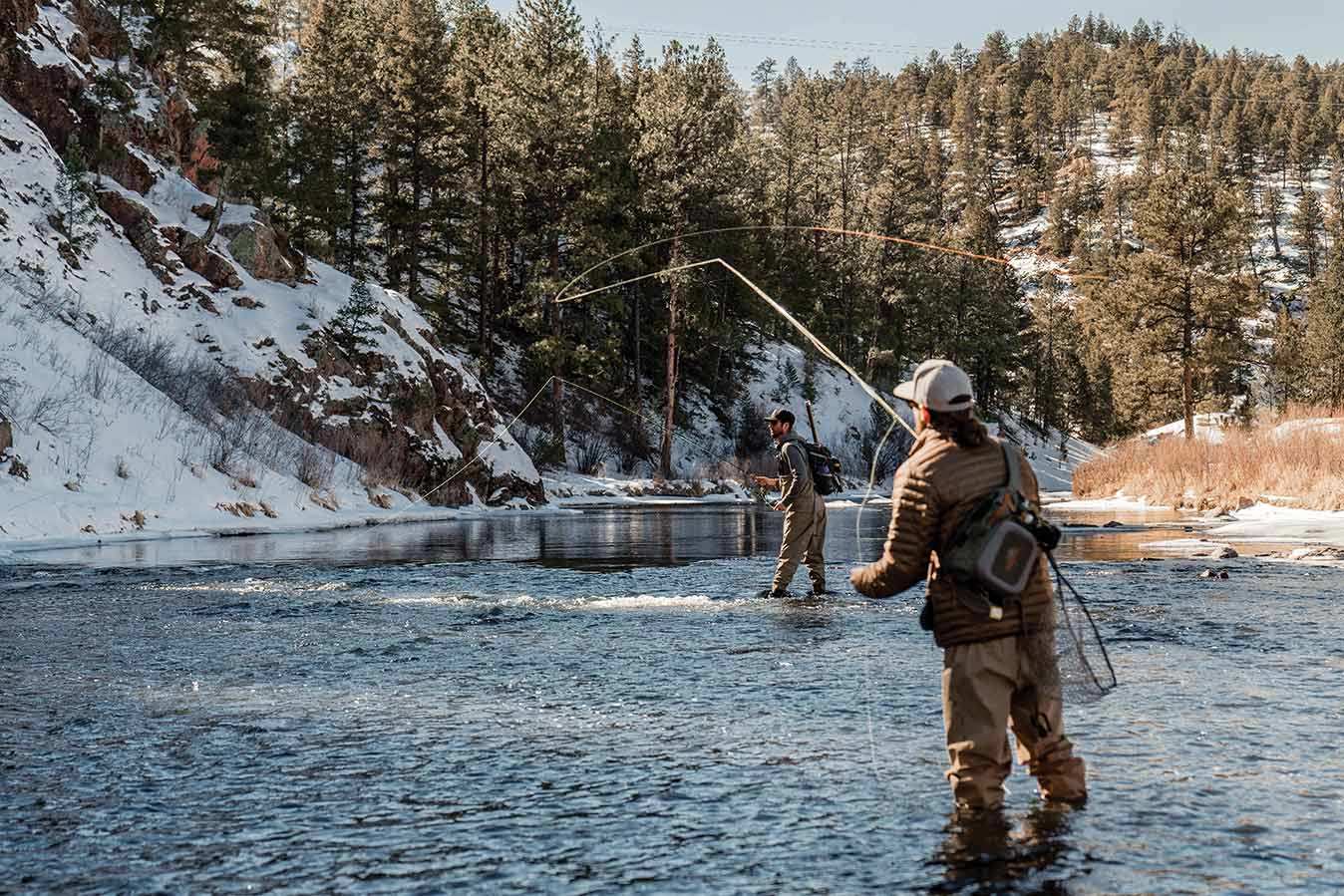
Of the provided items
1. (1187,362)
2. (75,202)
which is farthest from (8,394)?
(1187,362)

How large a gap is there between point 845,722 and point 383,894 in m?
3.18

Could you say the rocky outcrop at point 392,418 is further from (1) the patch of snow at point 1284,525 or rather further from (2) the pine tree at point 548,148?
(1) the patch of snow at point 1284,525

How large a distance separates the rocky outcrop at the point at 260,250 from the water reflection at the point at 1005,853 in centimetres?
3152

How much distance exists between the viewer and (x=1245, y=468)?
28.5m

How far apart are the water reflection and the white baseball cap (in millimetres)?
1558

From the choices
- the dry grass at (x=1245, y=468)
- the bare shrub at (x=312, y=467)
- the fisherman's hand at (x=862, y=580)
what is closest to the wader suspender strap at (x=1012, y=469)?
the fisherman's hand at (x=862, y=580)

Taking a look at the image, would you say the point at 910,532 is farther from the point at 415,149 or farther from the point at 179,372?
the point at 415,149

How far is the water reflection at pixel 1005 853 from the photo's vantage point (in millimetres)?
4035

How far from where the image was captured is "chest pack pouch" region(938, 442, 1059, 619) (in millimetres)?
4648

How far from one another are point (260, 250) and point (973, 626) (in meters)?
31.6

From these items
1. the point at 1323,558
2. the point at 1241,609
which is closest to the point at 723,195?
the point at 1323,558

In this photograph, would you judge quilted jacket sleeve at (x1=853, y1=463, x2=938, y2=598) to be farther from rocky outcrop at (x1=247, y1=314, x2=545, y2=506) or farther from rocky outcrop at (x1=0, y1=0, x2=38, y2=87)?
rocky outcrop at (x1=0, y1=0, x2=38, y2=87)

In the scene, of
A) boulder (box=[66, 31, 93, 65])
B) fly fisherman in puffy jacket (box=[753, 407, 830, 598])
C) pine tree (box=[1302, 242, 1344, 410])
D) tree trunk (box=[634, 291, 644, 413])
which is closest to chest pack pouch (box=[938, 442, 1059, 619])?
fly fisherman in puffy jacket (box=[753, 407, 830, 598])

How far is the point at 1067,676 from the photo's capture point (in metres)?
5.33
